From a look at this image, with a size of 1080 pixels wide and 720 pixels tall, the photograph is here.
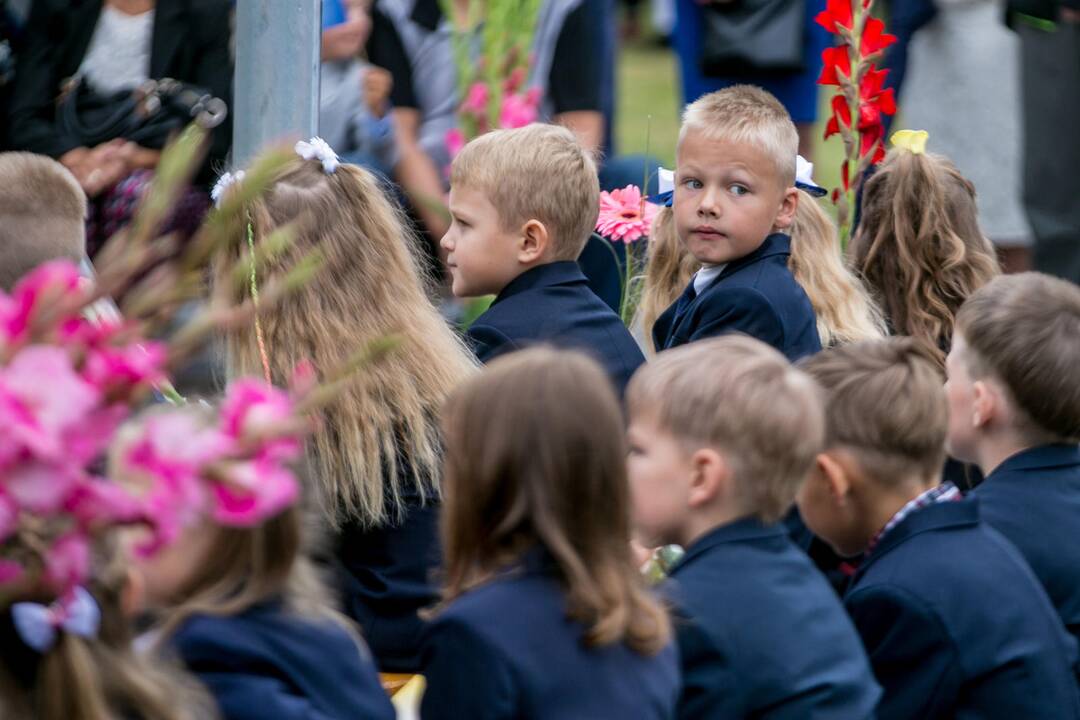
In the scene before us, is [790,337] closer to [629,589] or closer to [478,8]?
[629,589]

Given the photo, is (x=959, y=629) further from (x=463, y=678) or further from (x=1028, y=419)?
(x=463, y=678)

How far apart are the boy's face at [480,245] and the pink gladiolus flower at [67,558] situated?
2.07 metres

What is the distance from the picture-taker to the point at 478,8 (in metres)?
4.82

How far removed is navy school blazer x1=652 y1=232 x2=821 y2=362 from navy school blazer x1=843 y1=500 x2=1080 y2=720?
786 mm

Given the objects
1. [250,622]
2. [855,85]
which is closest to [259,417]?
[250,622]

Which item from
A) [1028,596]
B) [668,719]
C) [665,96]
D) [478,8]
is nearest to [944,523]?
[1028,596]

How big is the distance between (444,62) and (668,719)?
359cm

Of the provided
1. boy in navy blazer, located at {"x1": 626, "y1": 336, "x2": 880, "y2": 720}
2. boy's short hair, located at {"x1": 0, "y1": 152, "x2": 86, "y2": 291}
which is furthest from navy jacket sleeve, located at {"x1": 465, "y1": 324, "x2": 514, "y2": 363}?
boy in navy blazer, located at {"x1": 626, "y1": 336, "x2": 880, "y2": 720}

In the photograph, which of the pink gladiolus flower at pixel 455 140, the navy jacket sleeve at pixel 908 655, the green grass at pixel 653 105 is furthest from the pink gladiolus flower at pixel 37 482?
the green grass at pixel 653 105

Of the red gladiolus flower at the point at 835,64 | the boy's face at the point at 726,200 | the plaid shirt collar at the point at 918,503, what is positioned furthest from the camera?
the red gladiolus flower at the point at 835,64

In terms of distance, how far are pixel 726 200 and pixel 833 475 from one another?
0.93 meters

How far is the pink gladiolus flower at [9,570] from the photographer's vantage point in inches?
54.0

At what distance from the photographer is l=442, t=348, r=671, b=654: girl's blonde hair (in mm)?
2010

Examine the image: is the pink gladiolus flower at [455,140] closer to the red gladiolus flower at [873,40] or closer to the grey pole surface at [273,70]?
the red gladiolus flower at [873,40]
